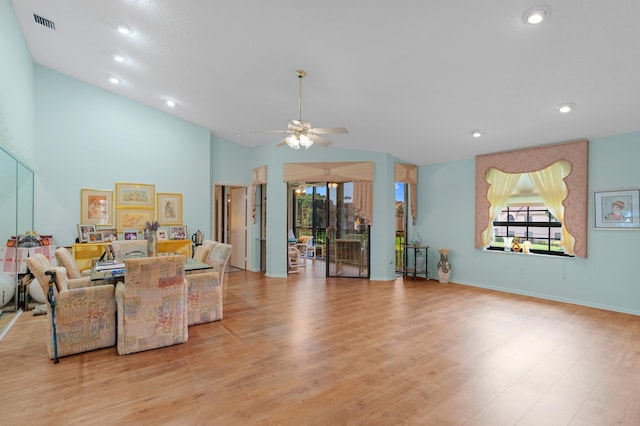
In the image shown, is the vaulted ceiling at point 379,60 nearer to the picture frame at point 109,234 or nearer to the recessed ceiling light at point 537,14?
the recessed ceiling light at point 537,14

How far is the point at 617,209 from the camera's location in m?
4.54

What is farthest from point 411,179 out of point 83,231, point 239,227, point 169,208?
point 83,231

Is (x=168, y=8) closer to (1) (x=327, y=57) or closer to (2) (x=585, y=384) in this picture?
(1) (x=327, y=57)

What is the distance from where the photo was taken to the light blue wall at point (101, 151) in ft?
17.9

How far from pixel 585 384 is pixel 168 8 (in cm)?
521

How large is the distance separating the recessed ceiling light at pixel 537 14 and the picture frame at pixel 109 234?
6868 millimetres

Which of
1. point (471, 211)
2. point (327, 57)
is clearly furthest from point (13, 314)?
point (471, 211)

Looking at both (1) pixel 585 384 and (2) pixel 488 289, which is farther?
(2) pixel 488 289

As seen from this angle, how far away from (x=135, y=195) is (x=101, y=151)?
100 centimetres

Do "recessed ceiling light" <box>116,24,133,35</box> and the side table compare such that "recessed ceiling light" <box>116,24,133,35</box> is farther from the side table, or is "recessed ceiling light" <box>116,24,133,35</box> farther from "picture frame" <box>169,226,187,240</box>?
the side table

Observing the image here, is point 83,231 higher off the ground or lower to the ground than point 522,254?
higher

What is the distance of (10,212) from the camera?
4.19 meters

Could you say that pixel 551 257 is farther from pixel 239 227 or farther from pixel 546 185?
pixel 239 227

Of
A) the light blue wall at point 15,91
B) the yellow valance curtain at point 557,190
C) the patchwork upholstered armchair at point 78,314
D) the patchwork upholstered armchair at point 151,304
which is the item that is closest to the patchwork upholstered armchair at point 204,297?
the patchwork upholstered armchair at point 151,304
